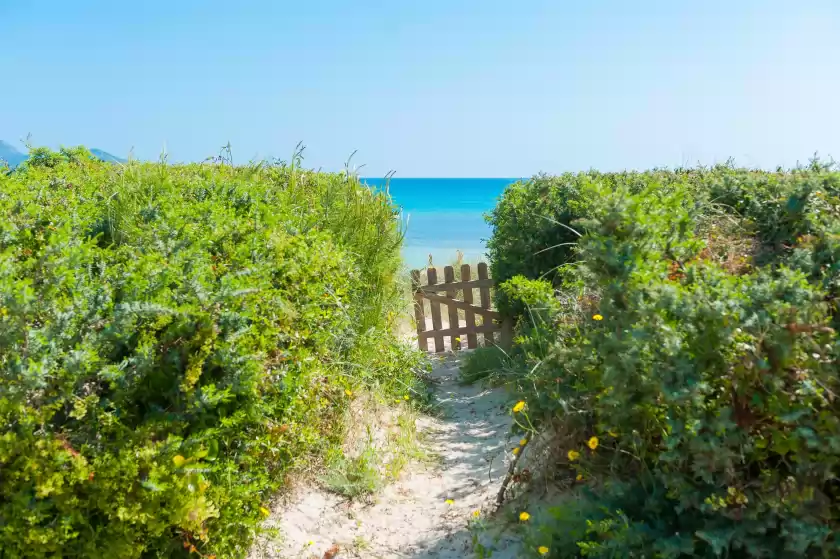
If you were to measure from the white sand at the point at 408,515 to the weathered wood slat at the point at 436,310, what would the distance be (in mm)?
3938

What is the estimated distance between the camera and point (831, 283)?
2.77 meters

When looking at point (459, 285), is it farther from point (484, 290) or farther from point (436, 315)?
point (436, 315)

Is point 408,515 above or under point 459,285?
under

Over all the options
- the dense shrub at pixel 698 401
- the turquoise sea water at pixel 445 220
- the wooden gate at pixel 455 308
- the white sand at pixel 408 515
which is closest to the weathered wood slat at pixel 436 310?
the wooden gate at pixel 455 308

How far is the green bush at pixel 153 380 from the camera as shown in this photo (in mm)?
2602

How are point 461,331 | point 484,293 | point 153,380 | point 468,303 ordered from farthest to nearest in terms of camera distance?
1. point 484,293
2. point 468,303
3. point 461,331
4. point 153,380

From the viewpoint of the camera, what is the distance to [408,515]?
14.2 feet

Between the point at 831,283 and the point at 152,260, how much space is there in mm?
3107

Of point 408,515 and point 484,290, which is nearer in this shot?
point 408,515

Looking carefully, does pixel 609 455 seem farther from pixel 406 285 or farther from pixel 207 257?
pixel 406 285

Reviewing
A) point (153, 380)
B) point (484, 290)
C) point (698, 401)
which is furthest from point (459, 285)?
point (698, 401)

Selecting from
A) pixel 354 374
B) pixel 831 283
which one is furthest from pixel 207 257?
pixel 831 283

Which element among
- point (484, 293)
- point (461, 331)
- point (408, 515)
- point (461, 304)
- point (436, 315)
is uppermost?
point (484, 293)

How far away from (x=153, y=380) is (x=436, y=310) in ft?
21.9
